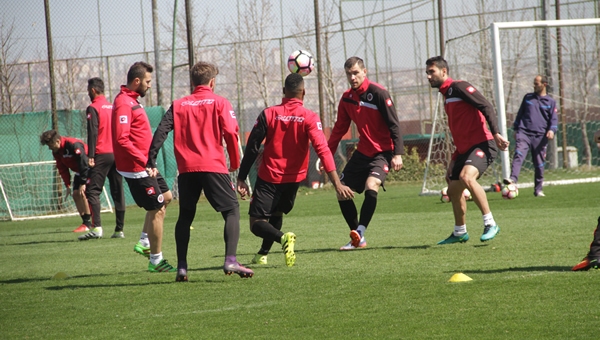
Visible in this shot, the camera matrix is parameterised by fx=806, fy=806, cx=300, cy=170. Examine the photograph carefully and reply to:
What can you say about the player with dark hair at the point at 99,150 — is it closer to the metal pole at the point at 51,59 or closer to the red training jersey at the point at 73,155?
the red training jersey at the point at 73,155

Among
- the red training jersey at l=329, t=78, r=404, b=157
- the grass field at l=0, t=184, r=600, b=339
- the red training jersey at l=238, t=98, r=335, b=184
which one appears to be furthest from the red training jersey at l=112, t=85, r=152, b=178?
the red training jersey at l=329, t=78, r=404, b=157

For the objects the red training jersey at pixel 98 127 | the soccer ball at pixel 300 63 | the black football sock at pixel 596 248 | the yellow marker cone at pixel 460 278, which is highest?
the soccer ball at pixel 300 63

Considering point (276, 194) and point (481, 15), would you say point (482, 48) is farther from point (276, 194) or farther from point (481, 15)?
point (276, 194)

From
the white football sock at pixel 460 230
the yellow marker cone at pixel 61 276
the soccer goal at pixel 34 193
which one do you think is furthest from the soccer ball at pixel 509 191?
the soccer goal at pixel 34 193

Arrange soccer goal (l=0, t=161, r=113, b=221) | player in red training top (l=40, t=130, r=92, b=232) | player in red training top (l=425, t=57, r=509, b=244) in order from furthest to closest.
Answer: soccer goal (l=0, t=161, r=113, b=221), player in red training top (l=40, t=130, r=92, b=232), player in red training top (l=425, t=57, r=509, b=244)

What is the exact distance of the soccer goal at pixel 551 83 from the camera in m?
20.4

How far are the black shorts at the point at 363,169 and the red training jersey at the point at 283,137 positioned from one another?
160 centimetres

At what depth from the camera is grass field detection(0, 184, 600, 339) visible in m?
4.82

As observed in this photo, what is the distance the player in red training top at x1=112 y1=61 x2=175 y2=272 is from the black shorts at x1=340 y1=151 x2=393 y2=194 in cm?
224

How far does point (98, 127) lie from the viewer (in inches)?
467

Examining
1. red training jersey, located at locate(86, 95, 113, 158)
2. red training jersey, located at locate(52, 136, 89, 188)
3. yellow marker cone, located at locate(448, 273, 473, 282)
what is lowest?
yellow marker cone, located at locate(448, 273, 473, 282)

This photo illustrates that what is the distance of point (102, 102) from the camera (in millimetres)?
11914

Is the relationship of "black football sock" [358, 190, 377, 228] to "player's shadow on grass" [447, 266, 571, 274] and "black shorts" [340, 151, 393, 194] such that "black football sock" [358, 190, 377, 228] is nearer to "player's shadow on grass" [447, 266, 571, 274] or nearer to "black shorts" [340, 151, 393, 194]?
"black shorts" [340, 151, 393, 194]

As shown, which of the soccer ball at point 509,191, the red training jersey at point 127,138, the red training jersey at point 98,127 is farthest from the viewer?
the soccer ball at point 509,191
